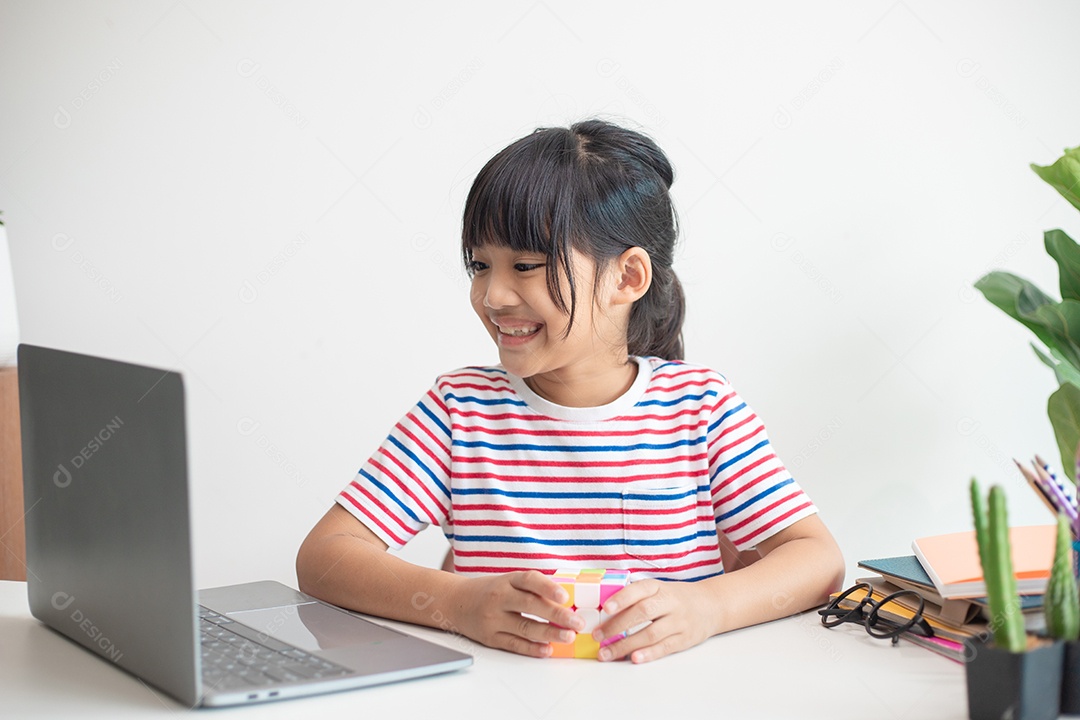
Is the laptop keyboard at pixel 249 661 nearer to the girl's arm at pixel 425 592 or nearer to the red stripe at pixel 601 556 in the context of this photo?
the girl's arm at pixel 425 592

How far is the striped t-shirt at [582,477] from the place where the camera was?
4.14 ft

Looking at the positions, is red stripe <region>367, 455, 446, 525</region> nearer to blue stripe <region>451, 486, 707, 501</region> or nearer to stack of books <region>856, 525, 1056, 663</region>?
blue stripe <region>451, 486, 707, 501</region>

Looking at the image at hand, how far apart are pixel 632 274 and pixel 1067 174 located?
0.73 m

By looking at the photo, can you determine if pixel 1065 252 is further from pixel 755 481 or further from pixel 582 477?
pixel 582 477

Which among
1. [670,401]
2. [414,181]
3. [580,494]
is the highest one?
[414,181]

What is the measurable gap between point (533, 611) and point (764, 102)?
63.1 inches

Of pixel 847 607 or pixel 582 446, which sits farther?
pixel 582 446

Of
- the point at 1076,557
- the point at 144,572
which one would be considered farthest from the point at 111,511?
the point at 1076,557

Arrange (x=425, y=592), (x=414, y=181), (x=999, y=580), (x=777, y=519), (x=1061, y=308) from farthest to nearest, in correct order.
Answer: (x=414, y=181) < (x=1061, y=308) < (x=777, y=519) < (x=425, y=592) < (x=999, y=580)

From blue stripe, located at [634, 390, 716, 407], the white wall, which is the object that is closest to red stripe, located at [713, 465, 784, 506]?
blue stripe, located at [634, 390, 716, 407]

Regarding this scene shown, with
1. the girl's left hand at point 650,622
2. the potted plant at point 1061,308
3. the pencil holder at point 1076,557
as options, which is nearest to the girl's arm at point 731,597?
the girl's left hand at point 650,622

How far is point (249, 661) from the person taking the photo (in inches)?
33.7

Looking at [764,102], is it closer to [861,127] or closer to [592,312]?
[861,127]

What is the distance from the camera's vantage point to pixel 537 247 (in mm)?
1215
